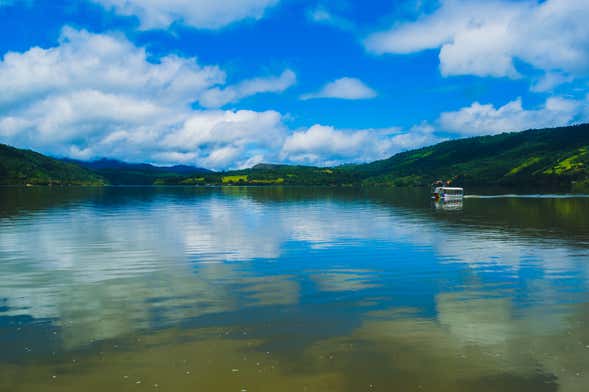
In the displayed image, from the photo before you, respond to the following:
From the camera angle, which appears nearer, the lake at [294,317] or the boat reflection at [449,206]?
the lake at [294,317]

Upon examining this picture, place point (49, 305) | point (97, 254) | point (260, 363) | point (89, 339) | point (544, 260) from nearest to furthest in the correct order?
point (260, 363), point (89, 339), point (49, 305), point (544, 260), point (97, 254)

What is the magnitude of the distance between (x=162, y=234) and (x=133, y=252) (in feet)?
48.4

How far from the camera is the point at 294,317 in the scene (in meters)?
23.7

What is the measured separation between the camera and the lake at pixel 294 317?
16516 mm

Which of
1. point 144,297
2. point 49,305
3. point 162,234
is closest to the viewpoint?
point 49,305

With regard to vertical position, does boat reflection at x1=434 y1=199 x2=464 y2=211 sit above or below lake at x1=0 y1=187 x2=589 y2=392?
above

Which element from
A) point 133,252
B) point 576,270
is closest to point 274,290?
point 133,252

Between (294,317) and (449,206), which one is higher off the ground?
(449,206)

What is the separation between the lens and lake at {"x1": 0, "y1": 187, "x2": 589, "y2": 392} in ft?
54.2

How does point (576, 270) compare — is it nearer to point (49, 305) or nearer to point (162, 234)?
point (49, 305)

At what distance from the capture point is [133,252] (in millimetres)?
45344

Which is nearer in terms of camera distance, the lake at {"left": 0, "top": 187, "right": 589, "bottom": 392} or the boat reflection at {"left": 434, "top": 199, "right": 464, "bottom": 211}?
the lake at {"left": 0, "top": 187, "right": 589, "bottom": 392}

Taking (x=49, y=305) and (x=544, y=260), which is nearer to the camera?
(x=49, y=305)

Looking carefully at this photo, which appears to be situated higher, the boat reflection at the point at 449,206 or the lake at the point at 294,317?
the boat reflection at the point at 449,206
